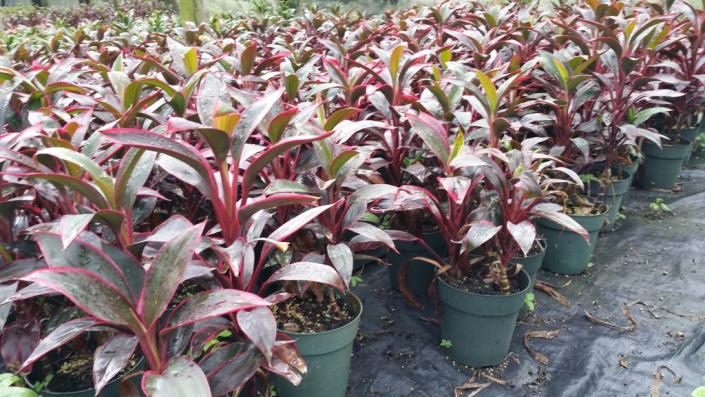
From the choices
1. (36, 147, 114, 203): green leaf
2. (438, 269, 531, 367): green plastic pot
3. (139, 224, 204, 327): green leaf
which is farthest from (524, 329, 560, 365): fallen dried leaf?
(36, 147, 114, 203): green leaf

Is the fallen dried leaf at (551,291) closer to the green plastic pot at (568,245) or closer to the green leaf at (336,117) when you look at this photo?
the green plastic pot at (568,245)

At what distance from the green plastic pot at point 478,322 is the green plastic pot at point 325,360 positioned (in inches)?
17.6

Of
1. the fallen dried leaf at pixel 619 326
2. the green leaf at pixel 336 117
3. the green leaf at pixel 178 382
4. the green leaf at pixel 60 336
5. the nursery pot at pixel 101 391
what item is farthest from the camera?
the fallen dried leaf at pixel 619 326

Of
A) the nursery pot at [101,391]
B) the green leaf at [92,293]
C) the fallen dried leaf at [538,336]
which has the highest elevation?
the green leaf at [92,293]

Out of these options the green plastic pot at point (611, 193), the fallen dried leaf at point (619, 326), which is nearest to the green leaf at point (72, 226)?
the fallen dried leaf at point (619, 326)

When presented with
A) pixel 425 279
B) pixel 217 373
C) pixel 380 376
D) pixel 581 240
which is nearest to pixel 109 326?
pixel 217 373

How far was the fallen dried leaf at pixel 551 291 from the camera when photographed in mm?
2338

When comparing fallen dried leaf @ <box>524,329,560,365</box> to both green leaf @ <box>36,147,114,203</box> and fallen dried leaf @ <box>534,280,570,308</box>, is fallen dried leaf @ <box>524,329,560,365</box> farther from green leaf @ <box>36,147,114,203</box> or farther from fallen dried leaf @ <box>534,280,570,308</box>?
green leaf @ <box>36,147,114,203</box>

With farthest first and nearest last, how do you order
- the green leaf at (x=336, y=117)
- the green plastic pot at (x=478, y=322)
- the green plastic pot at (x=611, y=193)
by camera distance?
the green plastic pot at (x=611, y=193) < the green plastic pot at (x=478, y=322) < the green leaf at (x=336, y=117)

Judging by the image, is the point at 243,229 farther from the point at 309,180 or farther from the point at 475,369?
the point at 475,369

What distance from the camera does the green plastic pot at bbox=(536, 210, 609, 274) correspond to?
248cm

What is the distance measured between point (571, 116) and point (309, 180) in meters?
1.51

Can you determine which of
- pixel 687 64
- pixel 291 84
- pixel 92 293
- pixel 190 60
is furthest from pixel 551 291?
pixel 92 293

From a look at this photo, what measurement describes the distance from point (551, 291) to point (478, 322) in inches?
30.4
